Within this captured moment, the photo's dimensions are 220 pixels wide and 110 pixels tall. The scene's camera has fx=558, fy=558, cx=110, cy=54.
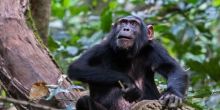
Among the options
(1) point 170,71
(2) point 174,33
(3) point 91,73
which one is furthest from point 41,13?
(2) point 174,33

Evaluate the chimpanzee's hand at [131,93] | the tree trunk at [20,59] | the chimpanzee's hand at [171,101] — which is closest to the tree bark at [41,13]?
the tree trunk at [20,59]

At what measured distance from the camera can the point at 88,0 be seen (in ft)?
30.7

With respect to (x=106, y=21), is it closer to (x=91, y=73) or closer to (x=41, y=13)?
(x=41, y=13)

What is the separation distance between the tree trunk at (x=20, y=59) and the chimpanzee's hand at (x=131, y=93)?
1.36ft

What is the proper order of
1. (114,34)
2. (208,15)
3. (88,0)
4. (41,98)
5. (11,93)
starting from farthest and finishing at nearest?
(88,0), (208,15), (114,34), (11,93), (41,98)

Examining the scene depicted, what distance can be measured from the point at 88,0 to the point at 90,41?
2578 millimetres

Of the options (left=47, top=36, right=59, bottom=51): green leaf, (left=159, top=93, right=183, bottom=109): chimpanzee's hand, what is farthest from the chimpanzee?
(left=47, top=36, right=59, bottom=51): green leaf

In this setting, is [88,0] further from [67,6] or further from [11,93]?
[11,93]

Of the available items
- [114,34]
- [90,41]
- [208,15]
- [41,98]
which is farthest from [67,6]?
[41,98]

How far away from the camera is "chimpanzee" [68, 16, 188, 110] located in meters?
4.11

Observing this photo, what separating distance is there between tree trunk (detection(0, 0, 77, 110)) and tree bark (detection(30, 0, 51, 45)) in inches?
40.3

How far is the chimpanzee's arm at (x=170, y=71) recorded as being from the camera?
13.3 feet

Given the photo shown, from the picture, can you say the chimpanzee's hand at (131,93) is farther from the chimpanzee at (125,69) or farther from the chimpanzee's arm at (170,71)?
the chimpanzee's arm at (170,71)

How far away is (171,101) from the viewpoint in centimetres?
359
